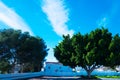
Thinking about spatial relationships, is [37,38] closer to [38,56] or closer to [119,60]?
[38,56]

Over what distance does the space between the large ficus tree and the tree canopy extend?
24.5ft

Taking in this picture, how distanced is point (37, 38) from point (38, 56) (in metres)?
4.45

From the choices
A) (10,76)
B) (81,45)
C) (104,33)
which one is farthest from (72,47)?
(10,76)

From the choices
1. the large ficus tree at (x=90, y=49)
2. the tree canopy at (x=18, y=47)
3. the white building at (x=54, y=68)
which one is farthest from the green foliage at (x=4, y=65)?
the white building at (x=54, y=68)

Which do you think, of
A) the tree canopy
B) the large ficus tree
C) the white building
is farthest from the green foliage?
the white building

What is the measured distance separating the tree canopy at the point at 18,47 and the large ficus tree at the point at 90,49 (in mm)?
7473

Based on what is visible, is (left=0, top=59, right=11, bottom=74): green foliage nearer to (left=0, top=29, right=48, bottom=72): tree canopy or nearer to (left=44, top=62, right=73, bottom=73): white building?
(left=0, top=29, right=48, bottom=72): tree canopy

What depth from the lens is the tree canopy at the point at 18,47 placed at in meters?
51.3

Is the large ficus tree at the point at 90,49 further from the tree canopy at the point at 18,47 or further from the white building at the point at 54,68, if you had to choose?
the white building at the point at 54,68

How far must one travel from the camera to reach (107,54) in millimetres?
44656

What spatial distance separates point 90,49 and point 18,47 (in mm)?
16646

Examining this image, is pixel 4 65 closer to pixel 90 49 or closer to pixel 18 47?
pixel 18 47

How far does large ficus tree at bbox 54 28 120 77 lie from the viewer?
43656mm

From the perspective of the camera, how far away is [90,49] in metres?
45.2
